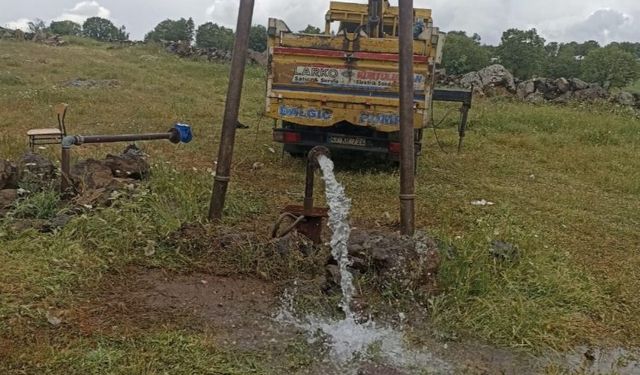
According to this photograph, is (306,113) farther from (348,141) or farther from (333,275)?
(333,275)

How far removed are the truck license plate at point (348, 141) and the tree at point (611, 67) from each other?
24683mm

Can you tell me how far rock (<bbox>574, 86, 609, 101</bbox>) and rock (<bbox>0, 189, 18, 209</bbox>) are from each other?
14908 mm

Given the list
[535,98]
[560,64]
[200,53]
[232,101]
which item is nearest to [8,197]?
[232,101]

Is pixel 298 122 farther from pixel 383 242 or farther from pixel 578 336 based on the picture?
pixel 578 336

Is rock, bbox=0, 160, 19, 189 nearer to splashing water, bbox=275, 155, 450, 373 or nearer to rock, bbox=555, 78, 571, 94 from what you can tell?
splashing water, bbox=275, 155, 450, 373

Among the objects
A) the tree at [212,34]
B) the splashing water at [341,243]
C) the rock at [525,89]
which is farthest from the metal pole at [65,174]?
the tree at [212,34]

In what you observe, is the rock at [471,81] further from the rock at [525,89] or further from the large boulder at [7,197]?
the large boulder at [7,197]

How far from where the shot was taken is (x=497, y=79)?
1731cm

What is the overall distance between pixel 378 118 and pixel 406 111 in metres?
2.38

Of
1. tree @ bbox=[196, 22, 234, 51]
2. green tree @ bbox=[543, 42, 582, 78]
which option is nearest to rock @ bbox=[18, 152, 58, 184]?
green tree @ bbox=[543, 42, 582, 78]

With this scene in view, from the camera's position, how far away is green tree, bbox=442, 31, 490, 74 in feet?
111

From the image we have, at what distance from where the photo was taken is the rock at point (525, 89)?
16.6 meters

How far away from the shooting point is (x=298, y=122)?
666 centimetres

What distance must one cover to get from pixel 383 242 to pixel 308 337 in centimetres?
89
